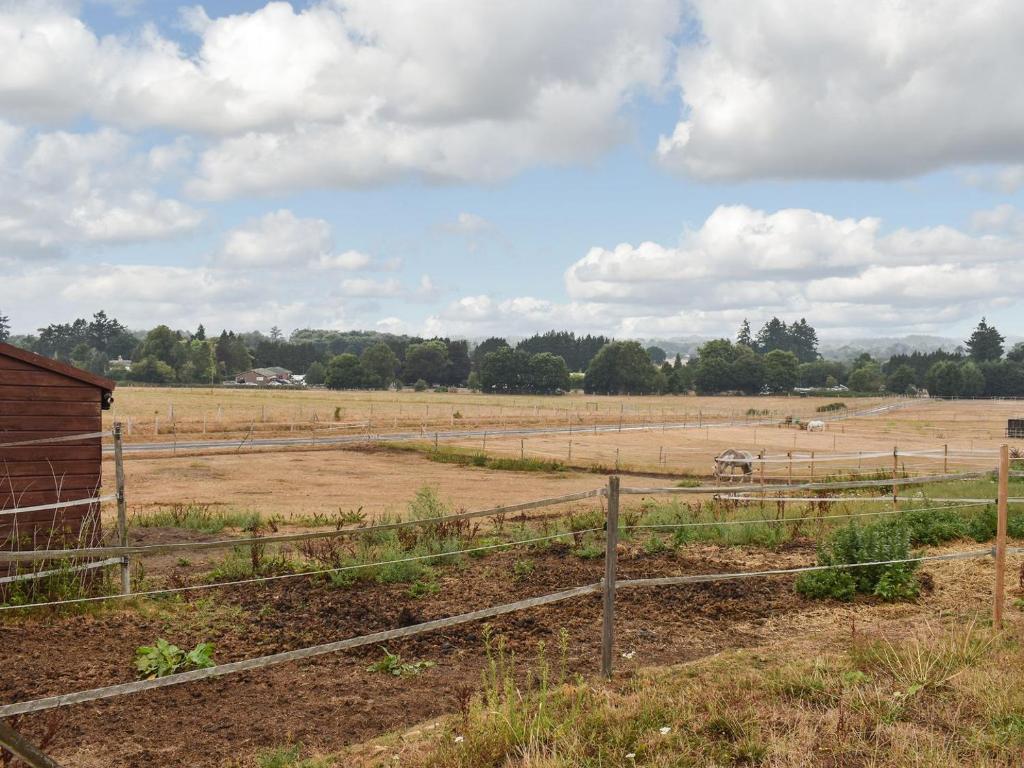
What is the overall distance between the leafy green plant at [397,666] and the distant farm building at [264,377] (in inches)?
6210

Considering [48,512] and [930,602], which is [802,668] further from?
[48,512]

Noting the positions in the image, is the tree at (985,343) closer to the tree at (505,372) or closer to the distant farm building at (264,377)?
the tree at (505,372)

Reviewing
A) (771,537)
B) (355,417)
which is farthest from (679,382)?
(771,537)

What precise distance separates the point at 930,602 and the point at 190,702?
7.48 meters

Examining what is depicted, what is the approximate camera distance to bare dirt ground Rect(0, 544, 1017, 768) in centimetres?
607

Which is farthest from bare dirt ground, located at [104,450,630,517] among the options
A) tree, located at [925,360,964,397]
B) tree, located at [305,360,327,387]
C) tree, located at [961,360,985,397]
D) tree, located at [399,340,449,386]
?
tree, located at [961,360,985,397]

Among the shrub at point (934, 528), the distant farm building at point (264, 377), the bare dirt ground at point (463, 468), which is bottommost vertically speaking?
the bare dirt ground at point (463, 468)

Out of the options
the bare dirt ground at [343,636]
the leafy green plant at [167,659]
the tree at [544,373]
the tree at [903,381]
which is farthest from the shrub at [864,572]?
the tree at [903,381]

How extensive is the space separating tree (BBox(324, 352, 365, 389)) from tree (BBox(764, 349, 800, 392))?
7799cm

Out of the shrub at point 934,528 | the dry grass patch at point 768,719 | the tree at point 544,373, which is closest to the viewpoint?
the dry grass patch at point 768,719

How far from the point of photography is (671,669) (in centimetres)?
676

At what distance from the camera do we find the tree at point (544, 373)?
489 ft

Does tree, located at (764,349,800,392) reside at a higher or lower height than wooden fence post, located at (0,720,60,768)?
higher

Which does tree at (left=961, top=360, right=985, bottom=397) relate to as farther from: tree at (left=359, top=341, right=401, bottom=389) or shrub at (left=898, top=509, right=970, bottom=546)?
shrub at (left=898, top=509, right=970, bottom=546)
